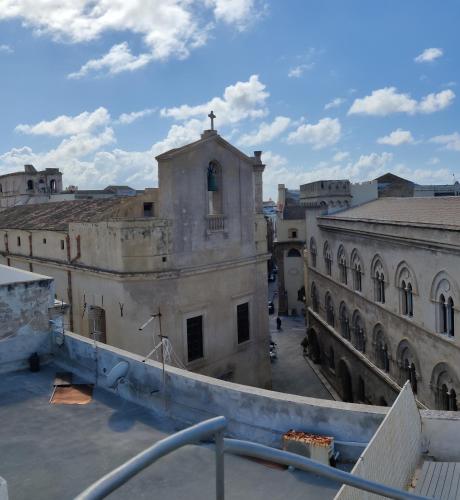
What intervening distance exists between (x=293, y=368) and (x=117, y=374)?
79.5ft

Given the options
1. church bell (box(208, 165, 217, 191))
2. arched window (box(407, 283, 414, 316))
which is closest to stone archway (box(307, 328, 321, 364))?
arched window (box(407, 283, 414, 316))

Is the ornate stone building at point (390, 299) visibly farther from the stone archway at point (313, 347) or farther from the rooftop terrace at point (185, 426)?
the rooftop terrace at point (185, 426)

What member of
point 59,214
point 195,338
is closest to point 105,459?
point 195,338

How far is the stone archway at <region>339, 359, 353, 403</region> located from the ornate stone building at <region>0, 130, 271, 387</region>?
8051 mm

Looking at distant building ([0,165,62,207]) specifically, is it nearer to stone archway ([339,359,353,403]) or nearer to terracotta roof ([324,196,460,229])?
terracotta roof ([324,196,460,229])

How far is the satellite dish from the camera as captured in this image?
1028cm

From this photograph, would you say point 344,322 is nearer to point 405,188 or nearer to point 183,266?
point 183,266

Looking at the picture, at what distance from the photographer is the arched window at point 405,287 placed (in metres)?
20.7

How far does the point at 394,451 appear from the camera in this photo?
7.40 m

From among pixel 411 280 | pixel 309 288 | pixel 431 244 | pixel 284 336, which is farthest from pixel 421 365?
pixel 284 336

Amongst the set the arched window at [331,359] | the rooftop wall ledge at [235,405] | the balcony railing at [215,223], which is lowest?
the arched window at [331,359]

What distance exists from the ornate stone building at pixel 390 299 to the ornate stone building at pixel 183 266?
526 cm

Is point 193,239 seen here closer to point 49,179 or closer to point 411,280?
point 411,280

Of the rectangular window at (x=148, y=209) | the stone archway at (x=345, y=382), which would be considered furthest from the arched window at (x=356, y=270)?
the rectangular window at (x=148, y=209)
